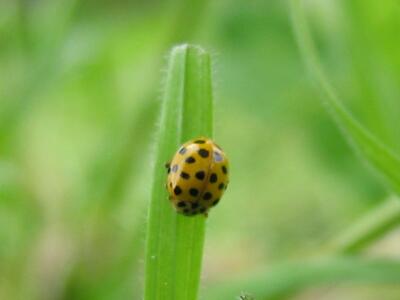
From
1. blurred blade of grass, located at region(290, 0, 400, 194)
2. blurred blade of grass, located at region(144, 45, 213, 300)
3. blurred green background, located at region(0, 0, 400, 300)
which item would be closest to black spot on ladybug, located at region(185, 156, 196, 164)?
blurred blade of grass, located at region(144, 45, 213, 300)

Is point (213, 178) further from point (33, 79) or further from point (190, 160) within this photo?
point (33, 79)

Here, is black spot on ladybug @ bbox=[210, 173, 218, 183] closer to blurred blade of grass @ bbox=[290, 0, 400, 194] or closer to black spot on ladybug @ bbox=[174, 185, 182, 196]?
black spot on ladybug @ bbox=[174, 185, 182, 196]

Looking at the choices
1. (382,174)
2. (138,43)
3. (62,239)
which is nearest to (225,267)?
(62,239)

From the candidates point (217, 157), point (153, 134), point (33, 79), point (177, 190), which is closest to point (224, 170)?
point (217, 157)

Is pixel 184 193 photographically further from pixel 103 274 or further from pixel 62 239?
pixel 62 239

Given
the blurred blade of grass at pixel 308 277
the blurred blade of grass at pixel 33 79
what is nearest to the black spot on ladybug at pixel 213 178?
the blurred blade of grass at pixel 308 277
